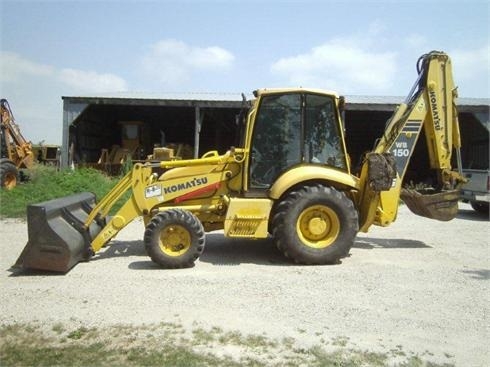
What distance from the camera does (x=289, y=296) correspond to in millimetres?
5145

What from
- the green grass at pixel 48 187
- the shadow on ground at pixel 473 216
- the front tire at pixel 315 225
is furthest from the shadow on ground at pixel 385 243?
the green grass at pixel 48 187

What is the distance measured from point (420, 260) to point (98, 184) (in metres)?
10.7

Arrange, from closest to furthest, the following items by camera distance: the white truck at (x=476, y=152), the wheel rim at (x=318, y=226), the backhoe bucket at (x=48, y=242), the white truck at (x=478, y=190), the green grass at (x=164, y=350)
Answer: the green grass at (x=164, y=350)
the backhoe bucket at (x=48, y=242)
the wheel rim at (x=318, y=226)
the white truck at (x=478, y=190)
the white truck at (x=476, y=152)

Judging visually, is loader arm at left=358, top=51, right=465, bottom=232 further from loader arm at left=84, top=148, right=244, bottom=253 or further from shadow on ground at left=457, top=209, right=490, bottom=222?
shadow on ground at left=457, top=209, right=490, bottom=222

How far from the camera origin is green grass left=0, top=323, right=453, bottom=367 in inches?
139

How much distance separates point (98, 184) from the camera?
14750 mm

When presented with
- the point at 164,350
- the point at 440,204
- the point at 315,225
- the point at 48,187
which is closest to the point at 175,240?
the point at 315,225

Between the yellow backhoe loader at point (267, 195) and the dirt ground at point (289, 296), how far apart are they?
1.28 ft

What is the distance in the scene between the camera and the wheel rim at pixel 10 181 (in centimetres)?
1504

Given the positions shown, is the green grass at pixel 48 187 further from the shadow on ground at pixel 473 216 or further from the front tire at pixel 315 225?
the shadow on ground at pixel 473 216

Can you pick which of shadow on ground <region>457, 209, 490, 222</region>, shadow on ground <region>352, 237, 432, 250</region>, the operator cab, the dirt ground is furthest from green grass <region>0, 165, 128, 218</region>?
shadow on ground <region>457, 209, 490, 222</region>

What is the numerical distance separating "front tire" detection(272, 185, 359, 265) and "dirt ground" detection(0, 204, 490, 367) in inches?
8.6

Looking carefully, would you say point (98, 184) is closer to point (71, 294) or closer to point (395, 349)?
point (71, 294)

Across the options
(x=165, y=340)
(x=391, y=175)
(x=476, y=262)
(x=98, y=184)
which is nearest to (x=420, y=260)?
(x=476, y=262)
